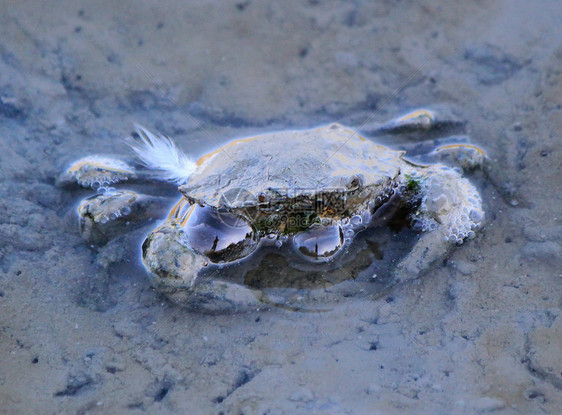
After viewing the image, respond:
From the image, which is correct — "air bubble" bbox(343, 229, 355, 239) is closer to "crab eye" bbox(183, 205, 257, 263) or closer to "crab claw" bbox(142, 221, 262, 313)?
"crab eye" bbox(183, 205, 257, 263)

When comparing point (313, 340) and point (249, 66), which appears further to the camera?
point (249, 66)

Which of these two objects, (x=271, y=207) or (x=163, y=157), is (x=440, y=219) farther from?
(x=163, y=157)

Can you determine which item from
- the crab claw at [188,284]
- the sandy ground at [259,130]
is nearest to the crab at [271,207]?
the crab claw at [188,284]

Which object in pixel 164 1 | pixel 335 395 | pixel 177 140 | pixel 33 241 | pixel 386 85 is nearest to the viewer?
pixel 335 395

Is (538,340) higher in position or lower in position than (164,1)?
lower

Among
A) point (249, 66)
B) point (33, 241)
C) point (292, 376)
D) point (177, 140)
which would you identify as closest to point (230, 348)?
point (292, 376)

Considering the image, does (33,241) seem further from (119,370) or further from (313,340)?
(313,340)

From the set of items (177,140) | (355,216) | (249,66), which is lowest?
(355,216)

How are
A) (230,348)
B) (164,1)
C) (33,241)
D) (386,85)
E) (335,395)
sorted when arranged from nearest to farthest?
(335,395) < (230,348) < (33,241) < (386,85) < (164,1)
